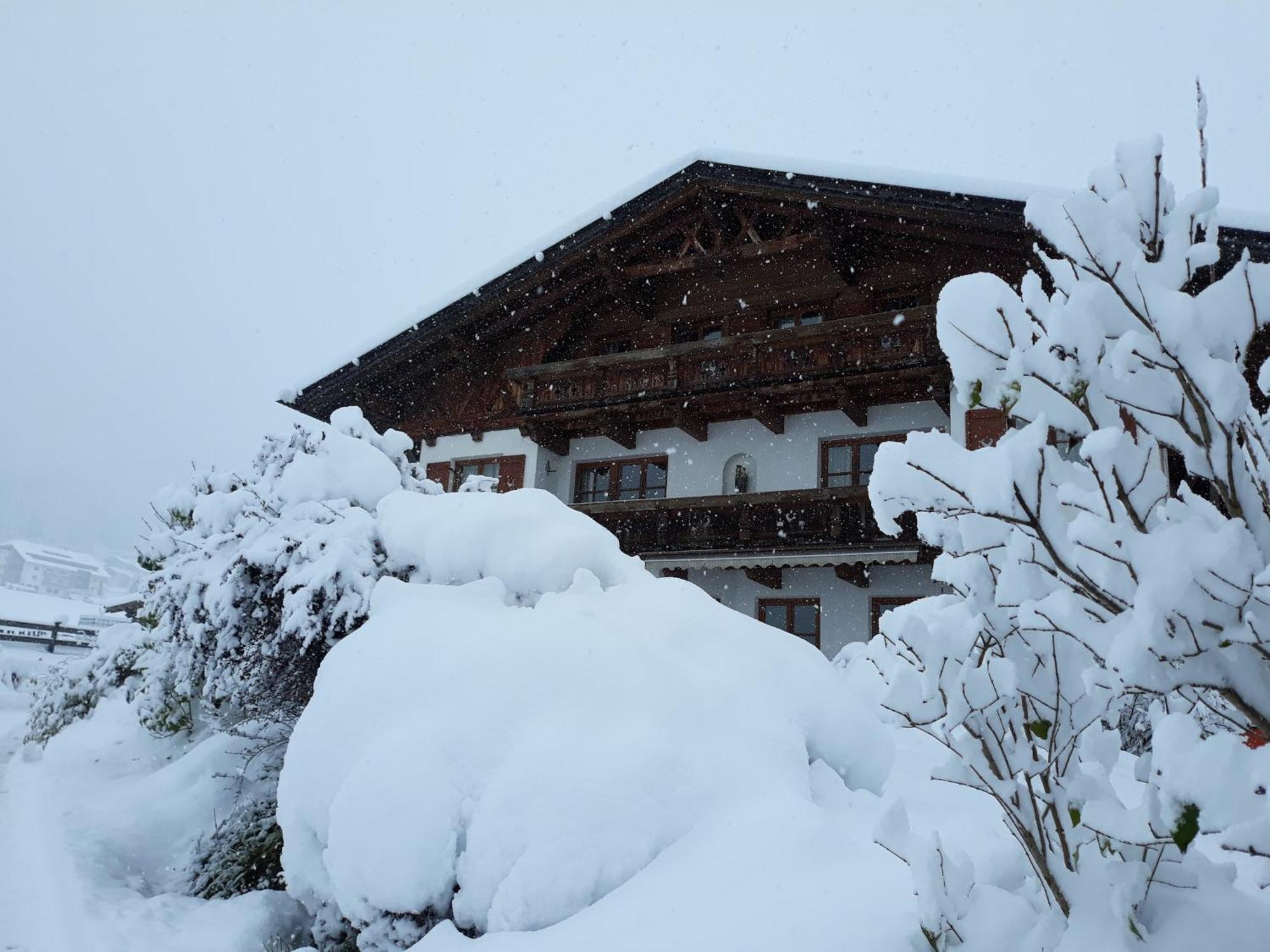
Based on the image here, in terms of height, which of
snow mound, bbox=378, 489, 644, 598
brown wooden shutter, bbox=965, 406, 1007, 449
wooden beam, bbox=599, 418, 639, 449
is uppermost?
wooden beam, bbox=599, 418, 639, 449

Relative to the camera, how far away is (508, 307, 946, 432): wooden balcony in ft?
41.0

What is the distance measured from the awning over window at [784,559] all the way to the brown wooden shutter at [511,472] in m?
3.42

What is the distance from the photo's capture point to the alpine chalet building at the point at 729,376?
12625 millimetres

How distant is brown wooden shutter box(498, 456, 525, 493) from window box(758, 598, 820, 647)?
508 cm

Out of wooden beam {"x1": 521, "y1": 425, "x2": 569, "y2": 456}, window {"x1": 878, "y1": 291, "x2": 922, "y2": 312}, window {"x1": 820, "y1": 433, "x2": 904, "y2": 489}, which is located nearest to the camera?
window {"x1": 820, "y1": 433, "x2": 904, "y2": 489}

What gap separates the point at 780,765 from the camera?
3957 mm

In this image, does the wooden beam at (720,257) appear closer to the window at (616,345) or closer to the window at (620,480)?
the window at (616,345)

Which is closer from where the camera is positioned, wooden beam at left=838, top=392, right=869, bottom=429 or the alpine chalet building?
the alpine chalet building

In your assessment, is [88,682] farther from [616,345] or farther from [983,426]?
[983,426]

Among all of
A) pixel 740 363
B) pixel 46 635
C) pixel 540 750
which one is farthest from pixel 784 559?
pixel 46 635

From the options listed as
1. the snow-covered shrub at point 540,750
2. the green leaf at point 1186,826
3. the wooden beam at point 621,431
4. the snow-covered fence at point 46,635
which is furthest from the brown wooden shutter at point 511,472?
the snow-covered fence at point 46,635

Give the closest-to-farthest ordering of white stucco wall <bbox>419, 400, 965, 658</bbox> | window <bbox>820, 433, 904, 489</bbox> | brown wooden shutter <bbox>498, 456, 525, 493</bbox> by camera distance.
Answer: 1. white stucco wall <bbox>419, 400, 965, 658</bbox>
2. window <bbox>820, 433, 904, 489</bbox>
3. brown wooden shutter <bbox>498, 456, 525, 493</bbox>

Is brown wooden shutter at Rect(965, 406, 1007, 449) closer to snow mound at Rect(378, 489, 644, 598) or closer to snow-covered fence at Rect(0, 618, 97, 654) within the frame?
snow mound at Rect(378, 489, 644, 598)

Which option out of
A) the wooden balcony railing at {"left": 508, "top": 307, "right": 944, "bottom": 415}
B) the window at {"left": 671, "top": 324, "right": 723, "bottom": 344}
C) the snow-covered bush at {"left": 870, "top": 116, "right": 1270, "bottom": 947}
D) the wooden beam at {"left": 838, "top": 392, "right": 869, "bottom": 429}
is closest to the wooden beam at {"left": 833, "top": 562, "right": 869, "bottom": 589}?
the wooden beam at {"left": 838, "top": 392, "right": 869, "bottom": 429}
